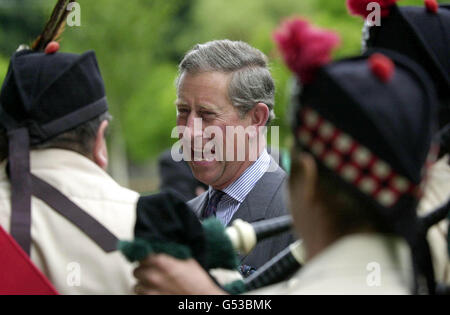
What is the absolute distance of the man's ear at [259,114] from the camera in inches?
148

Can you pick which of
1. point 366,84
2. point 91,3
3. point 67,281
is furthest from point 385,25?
point 91,3

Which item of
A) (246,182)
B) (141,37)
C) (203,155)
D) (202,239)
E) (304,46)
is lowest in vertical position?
(141,37)

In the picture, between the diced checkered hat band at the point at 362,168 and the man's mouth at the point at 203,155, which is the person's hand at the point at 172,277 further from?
the man's mouth at the point at 203,155

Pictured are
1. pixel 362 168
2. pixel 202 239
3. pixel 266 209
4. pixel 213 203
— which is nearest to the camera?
pixel 362 168

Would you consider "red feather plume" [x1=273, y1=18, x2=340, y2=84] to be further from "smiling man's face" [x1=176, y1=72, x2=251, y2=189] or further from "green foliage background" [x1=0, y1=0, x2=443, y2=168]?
"green foliage background" [x1=0, y1=0, x2=443, y2=168]

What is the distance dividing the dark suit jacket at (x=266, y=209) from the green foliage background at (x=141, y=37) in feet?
50.9

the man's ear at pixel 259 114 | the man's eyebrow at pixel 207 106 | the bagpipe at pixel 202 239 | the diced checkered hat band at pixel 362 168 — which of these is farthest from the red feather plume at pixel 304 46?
the man's ear at pixel 259 114

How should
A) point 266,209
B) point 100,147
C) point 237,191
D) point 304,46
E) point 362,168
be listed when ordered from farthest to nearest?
point 237,191
point 266,209
point 100,147
point 304,46
point 362,168

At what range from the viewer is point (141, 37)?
1003 inches

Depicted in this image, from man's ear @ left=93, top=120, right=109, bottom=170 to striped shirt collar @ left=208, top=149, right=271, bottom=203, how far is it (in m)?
1.19

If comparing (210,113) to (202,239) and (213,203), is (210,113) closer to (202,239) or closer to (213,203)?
(213,203)

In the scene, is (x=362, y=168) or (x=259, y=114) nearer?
(x=362, y=168)

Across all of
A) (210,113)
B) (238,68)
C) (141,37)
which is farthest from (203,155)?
(141,37)

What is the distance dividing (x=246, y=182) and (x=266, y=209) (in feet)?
0.80
